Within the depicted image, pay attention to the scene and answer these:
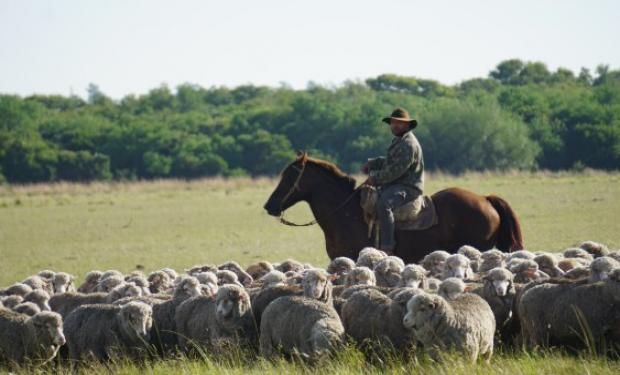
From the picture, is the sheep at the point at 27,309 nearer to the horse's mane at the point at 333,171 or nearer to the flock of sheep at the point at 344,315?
the flock of sheep at the point at 344,315

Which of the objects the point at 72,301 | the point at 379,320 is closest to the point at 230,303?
the point at 379,320

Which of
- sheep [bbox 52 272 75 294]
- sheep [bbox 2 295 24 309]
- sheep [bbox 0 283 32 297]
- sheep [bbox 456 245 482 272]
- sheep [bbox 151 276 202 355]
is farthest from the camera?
sheep [bbox 52 272 75 294]

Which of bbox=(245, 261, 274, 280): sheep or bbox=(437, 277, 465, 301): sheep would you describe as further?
bbox=(245, 261, 274, 280): sheep

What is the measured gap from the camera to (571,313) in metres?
10.5

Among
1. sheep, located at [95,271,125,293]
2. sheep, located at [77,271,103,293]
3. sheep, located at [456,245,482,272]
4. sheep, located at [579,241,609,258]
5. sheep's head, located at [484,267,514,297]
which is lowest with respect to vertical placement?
sheep, located at [77,271,103,293]

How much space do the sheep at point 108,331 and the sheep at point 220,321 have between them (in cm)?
41

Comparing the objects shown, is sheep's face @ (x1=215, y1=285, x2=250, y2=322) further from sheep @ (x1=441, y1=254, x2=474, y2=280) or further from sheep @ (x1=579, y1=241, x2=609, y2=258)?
sheep @ (x1=579, y1=241, x2=609, y2=258)

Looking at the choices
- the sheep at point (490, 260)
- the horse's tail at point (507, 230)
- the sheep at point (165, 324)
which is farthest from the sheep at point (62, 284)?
the horse's tail at point (507, 230)

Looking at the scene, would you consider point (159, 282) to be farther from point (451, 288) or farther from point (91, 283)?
point (451, 288)

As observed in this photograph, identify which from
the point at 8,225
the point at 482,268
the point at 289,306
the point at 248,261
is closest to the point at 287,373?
the point at 289,306

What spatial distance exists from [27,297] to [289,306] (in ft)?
14.9

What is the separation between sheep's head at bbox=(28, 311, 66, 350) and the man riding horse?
577cm

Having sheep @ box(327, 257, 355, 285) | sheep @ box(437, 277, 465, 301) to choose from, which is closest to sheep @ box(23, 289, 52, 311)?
sheep @ box(327, 257, 355, 285)

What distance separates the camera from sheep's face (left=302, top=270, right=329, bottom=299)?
445 inches
